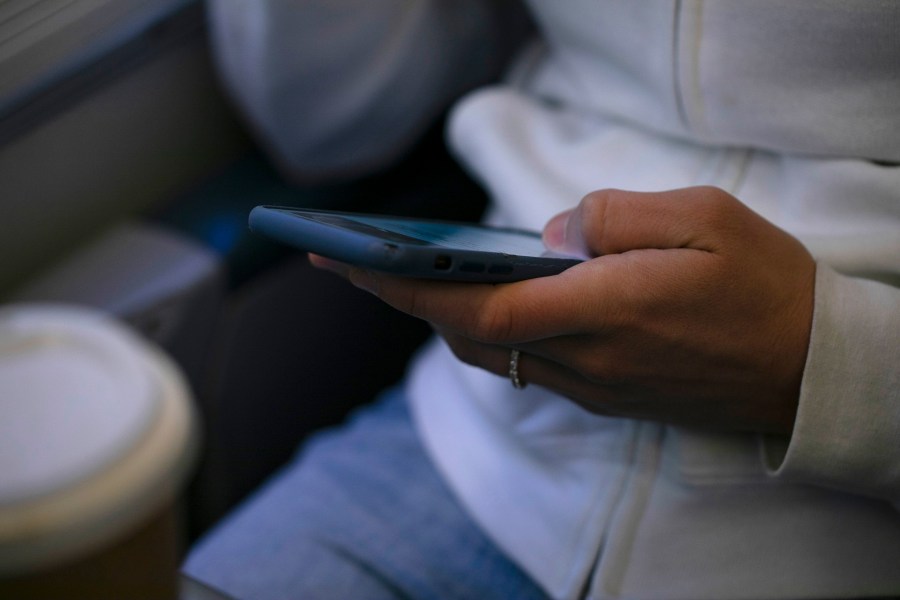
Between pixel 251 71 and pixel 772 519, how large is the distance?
0.56 m

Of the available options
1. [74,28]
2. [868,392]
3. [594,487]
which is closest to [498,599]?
[594,487]

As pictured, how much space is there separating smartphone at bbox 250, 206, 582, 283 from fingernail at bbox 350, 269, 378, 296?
0.07 ft

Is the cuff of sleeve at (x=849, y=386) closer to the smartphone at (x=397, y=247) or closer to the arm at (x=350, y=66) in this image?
the smartphone at (x=397, y=247)

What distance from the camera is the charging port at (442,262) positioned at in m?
0.31

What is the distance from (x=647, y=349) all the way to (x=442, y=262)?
142 millimetres

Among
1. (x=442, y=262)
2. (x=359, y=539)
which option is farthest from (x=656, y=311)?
(x=359, y=539)

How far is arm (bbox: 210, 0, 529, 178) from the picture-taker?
689 mm

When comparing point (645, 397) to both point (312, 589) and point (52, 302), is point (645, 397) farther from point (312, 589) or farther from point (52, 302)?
point (52, 302)

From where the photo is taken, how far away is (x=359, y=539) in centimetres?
57

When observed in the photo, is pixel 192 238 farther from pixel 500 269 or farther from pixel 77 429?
pixel 500 269

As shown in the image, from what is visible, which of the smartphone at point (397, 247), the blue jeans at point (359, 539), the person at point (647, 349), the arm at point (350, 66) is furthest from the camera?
the arm at point (350, 66)

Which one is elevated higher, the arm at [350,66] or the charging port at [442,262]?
the charging port at [442,262]

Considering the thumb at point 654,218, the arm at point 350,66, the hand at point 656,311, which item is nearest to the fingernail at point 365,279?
the hand at point 656,311

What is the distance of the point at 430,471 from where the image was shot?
0.62 metres
